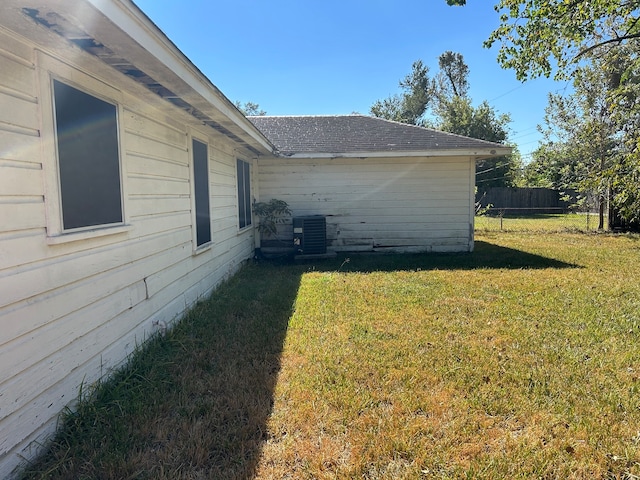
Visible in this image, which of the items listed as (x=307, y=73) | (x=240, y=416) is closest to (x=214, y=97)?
(x=240, y=416)

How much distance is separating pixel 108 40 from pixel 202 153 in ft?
9.79

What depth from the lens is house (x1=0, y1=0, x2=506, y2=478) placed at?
1.83m

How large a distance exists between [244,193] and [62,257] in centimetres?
560

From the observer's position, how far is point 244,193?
25.2ft

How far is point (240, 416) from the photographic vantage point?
2346 millimetres

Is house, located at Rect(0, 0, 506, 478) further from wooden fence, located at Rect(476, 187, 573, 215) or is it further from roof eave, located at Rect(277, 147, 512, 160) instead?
wooden fence, located at Rect(476, 187, 573, 215)

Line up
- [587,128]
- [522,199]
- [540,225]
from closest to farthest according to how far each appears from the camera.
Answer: [587,128] → [540,225] → [522,199]

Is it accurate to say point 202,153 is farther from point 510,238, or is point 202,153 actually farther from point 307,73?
point 307,73

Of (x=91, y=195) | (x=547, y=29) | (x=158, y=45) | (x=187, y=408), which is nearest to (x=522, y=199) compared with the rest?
(x=547, y=29)

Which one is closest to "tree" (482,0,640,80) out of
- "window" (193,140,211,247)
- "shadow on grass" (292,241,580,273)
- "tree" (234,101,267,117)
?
"shadow on grass" (292,241,580,273)

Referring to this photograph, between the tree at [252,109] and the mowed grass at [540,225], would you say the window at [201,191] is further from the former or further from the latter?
the tree at [252,109]

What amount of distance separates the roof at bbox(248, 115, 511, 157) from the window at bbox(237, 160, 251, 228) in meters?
0.95

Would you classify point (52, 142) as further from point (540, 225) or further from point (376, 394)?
point (540, 225)

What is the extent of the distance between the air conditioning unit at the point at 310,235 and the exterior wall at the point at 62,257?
13.8ft
